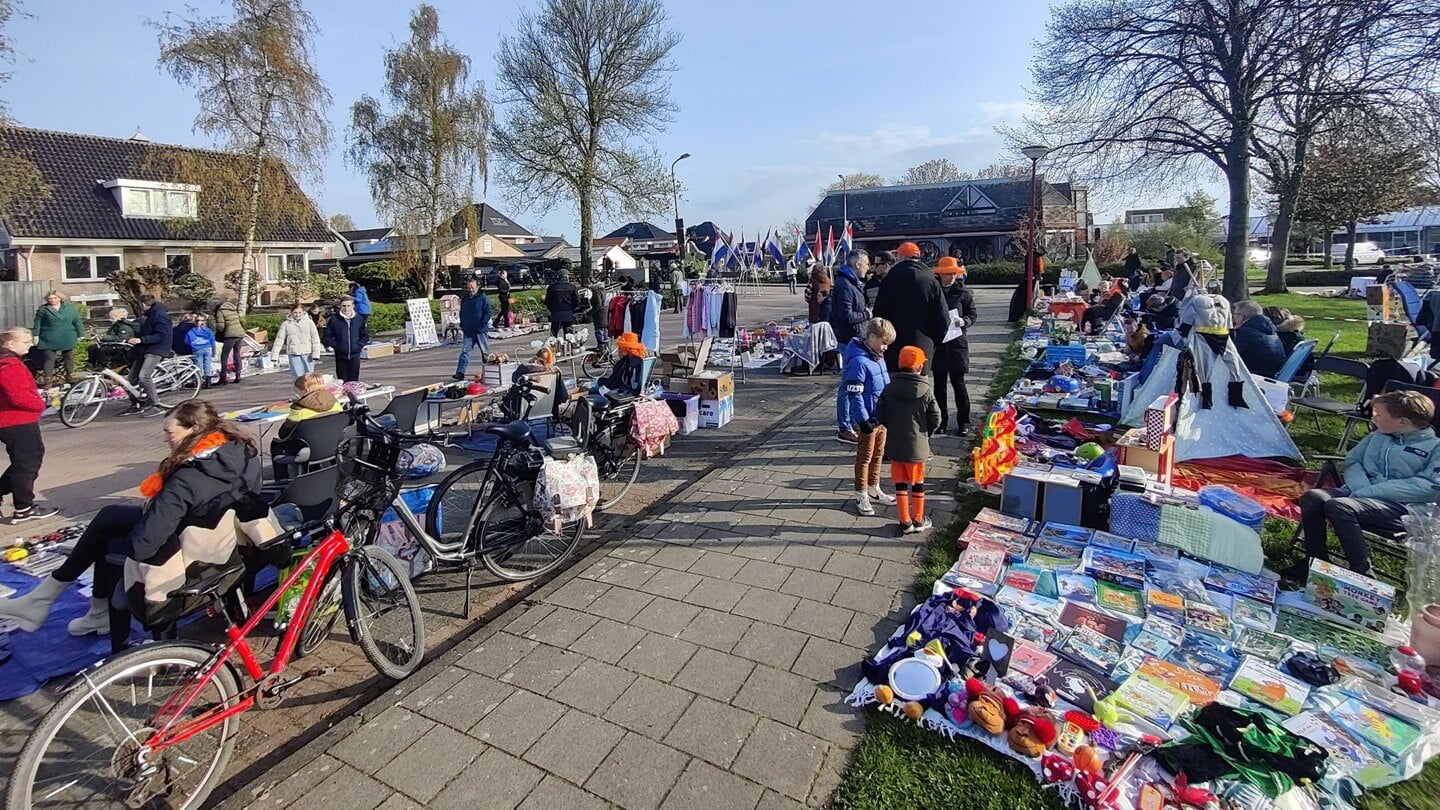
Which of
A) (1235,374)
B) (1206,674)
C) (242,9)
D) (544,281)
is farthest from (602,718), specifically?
(544,281)

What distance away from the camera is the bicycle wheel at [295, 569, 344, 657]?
3.21 meters

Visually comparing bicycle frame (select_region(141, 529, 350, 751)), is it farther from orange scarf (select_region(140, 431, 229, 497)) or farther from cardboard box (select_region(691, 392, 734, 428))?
cardboard box (select_region(691, 392, 734, 428))

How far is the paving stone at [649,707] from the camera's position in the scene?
2.91 meters

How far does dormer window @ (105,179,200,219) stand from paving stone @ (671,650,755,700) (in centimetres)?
2947

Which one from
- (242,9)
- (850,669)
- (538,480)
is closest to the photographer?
(850,669)

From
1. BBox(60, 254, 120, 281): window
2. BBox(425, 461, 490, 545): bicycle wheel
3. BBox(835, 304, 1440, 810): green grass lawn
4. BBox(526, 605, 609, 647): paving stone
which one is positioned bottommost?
BBox(835, 304, 1440, 810): green grass lawn

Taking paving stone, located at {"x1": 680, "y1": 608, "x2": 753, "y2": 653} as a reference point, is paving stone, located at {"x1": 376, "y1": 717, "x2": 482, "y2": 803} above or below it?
below

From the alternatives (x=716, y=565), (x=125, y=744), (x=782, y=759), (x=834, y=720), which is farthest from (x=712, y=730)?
(x=125, y=744)

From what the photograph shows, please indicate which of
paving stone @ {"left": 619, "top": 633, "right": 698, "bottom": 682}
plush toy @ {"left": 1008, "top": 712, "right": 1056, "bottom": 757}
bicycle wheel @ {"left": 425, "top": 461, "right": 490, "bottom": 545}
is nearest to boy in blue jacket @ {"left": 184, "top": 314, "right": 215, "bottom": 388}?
bicycle wheel @ {"left": 425, "top": 461, "right": 490, "bottom": 545}

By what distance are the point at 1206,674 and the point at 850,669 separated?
1.60m

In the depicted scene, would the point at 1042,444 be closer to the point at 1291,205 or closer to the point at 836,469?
the point at 836,469

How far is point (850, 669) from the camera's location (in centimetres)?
328

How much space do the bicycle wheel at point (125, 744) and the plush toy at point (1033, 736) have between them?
3.06 meters

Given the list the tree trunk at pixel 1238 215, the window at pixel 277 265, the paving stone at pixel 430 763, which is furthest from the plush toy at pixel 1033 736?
the window at pixel 277 265
